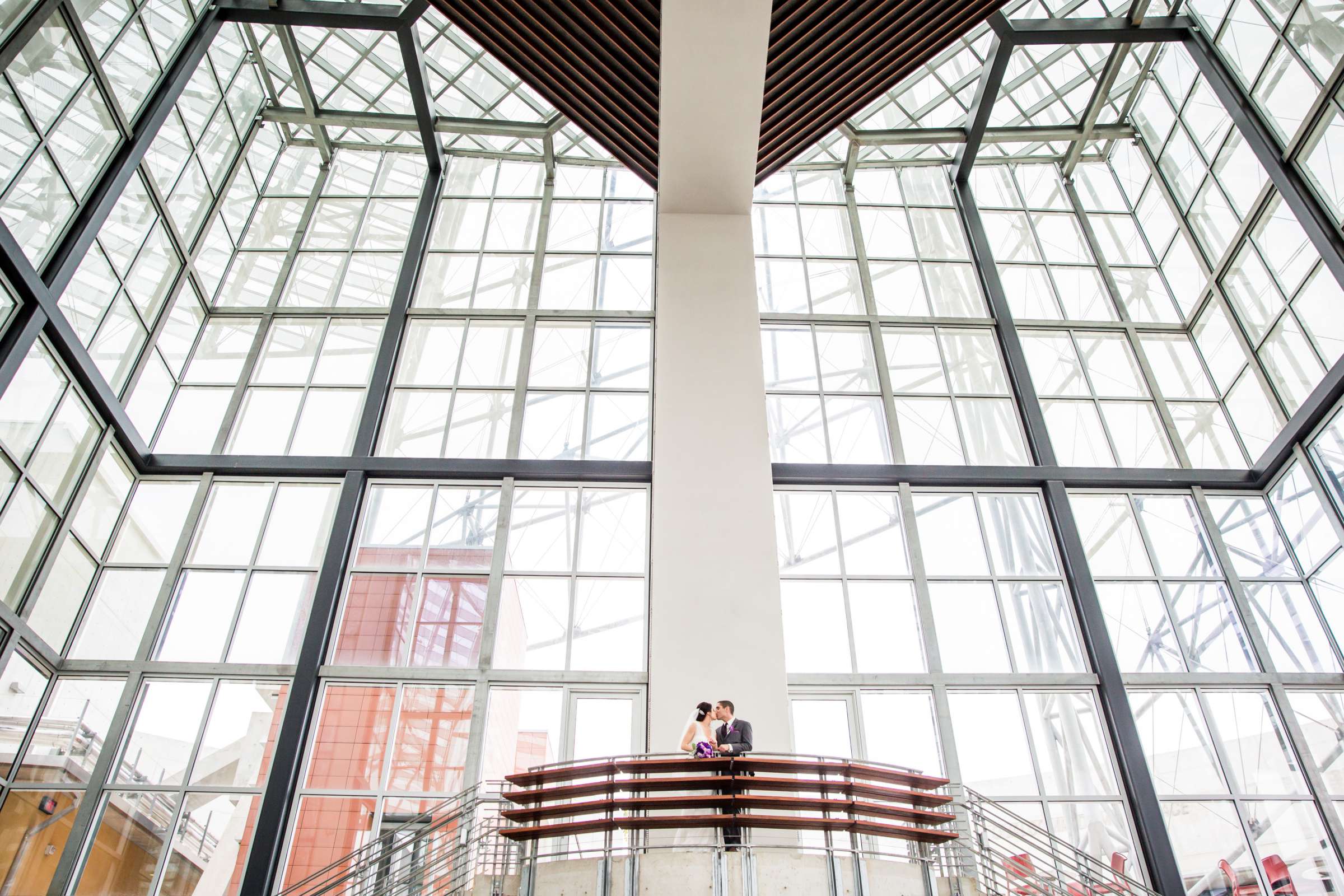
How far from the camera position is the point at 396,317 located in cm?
1883

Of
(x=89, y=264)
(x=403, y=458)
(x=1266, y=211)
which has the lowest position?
(x=403, y=458)

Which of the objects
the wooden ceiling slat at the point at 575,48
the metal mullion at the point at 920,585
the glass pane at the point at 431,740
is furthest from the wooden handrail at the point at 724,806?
the wooden ceiling slat at the point at 575,48

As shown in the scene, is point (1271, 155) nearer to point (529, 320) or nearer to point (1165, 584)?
point (1165, 584)

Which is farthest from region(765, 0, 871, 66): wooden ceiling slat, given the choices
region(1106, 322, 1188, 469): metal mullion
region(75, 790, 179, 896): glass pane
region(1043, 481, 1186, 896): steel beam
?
region(75, 790, 179, 896): glass pane

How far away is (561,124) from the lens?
2173 centimetres

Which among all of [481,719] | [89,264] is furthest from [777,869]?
[89,264]

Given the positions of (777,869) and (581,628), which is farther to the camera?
(581,628)

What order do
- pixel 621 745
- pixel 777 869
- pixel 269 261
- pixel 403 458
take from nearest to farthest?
pixel 777 869 → pixel 621 745 → pixel 403 458 → pixel 269 261

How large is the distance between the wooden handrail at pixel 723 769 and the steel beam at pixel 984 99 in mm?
15129

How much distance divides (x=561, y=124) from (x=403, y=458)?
9.37 metres

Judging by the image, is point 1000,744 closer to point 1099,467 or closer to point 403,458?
point 1099,467

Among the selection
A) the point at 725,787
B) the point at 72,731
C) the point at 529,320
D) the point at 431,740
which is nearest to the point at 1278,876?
the point at 725,787

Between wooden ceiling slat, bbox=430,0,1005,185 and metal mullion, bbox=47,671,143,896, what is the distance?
1235 centimetres

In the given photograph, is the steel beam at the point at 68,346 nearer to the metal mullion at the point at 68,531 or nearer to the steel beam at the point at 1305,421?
the metal mullion at the point at 68,531
